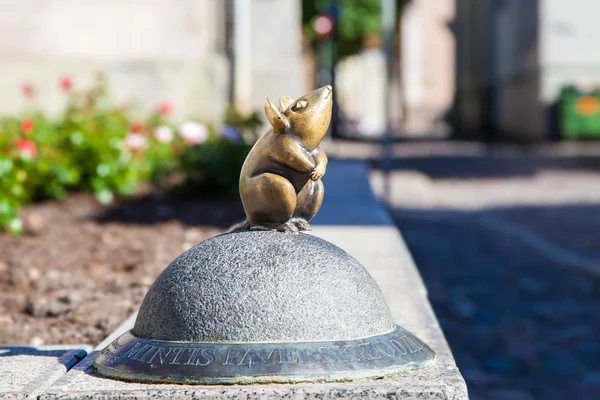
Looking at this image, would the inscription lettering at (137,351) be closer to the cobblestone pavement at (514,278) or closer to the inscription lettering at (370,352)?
the inscription lettering at (370,352)

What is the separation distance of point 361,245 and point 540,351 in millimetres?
1143

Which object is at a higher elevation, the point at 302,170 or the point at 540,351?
the point at 302,170

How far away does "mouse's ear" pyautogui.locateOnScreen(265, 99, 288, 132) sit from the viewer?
2555mm

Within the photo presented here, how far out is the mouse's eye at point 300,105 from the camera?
2594mm

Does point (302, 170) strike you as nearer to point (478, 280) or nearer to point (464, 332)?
point (464, 332)

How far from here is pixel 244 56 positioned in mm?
10289

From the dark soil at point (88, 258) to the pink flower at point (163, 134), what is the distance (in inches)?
23.0

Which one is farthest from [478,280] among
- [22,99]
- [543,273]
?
[22,99]

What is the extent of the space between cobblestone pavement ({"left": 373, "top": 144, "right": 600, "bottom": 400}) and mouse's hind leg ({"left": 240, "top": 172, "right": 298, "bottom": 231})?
1957mm

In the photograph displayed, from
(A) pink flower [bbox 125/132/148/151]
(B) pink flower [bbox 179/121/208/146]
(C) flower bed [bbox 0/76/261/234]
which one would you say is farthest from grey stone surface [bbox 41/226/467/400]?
(B) pink flower [bbox 179/121/208/146]

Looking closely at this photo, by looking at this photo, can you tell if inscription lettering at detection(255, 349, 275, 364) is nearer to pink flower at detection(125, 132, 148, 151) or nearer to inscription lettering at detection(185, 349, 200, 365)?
inscription lettering at detection(185, 349, 200, 365)

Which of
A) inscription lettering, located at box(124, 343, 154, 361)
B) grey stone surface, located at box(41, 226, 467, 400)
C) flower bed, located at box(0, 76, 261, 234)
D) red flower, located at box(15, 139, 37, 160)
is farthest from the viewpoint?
flower bed, located at box(0, 76, 261, 234)

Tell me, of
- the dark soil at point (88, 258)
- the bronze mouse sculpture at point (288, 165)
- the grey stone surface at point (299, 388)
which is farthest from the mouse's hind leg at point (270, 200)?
the dark soil at point (88, 258)

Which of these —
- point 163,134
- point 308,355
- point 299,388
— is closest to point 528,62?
point 163,134
